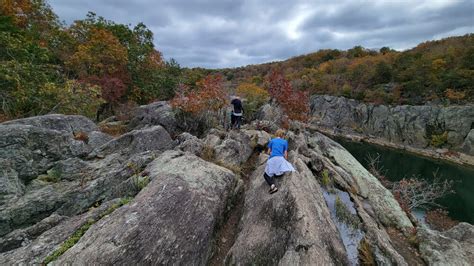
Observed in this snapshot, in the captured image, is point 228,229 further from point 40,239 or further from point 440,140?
point 440,140

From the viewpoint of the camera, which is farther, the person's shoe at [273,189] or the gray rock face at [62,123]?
the gray rock face at [62,123]

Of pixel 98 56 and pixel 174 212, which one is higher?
pixel 98 56

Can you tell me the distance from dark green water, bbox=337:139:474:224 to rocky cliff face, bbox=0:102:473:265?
2379cm

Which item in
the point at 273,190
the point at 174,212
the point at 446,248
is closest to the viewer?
the point at 174,212

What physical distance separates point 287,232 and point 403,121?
204ft

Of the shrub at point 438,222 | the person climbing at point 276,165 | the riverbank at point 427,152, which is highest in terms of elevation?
the person climbing at point 276,165

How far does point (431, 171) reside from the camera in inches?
1547

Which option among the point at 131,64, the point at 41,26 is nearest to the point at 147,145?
the point at 131,64

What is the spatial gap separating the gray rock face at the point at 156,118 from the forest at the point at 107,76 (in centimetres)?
142

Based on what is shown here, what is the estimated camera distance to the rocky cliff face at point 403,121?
159ft

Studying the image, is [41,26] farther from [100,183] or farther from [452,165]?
[452,165]

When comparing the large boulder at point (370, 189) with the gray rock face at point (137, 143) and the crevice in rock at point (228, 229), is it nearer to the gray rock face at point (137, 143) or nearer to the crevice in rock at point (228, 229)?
the crevice in rock at point (228, 229)

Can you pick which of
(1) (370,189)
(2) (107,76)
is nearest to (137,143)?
(1) (370,189)

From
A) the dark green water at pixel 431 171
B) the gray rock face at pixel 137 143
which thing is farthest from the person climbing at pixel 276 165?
the dark green water at pixel 431 171
